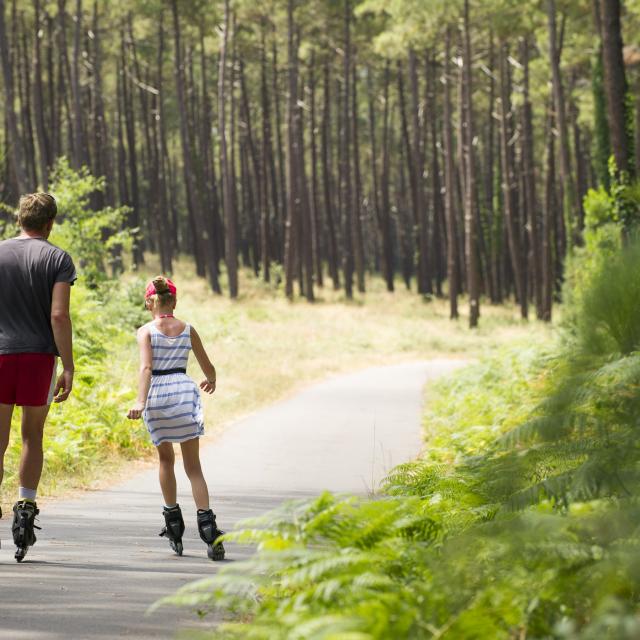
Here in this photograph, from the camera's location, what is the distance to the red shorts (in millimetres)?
7020

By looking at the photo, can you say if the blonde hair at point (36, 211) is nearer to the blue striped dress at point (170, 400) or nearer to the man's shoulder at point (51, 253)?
the man's shoulder at point (51, 253)

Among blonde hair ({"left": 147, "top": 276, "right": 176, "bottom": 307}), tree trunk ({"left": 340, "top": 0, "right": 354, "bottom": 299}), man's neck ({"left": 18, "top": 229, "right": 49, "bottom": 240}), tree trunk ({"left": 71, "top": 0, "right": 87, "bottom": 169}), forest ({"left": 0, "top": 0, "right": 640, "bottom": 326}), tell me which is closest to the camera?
man's neck ({"left": 18, "top": 229, "right": 49, "bottom": 240})

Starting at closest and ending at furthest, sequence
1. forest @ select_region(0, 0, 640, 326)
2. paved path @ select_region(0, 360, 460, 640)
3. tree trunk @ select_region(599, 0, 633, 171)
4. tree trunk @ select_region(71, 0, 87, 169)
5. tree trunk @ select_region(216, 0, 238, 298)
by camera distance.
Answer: paved path @ select_region(0, 360, 460, 640) → tree trunk @ select_region(599, 0, 633, 171) → tree trunk @ select_region(71, 0, 87, 169) → forest @ select_region(0, 0, 640, 326) → tree trunk @ select_region(216, 0, 238, 298)

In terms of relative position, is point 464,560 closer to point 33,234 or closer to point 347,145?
point 33,234

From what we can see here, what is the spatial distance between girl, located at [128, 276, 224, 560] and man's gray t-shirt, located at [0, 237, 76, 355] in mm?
663

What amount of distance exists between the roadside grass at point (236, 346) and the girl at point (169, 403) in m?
2.60

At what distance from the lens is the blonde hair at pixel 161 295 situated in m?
7.63

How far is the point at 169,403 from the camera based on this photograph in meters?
7.55

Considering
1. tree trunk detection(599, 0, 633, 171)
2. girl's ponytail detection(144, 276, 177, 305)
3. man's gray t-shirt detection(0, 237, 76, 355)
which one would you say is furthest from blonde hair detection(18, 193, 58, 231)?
tree trunk detection(599, 0, 633, 171)

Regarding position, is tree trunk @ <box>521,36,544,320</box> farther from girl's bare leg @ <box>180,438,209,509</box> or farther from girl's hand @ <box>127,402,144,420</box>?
girl's hand @ <box>127,402,144,420</box>

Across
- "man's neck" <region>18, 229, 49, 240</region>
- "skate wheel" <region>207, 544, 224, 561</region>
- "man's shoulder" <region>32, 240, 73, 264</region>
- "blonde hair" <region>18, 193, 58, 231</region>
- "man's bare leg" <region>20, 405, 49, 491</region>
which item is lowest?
"skate wheel" <region>207, 544, 224, 561</region>

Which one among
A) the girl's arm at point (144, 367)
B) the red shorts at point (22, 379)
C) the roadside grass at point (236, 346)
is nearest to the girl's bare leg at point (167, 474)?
the girl's arm at point (144, 367)

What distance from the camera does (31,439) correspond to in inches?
281

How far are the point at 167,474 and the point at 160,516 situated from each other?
5.50 feet
